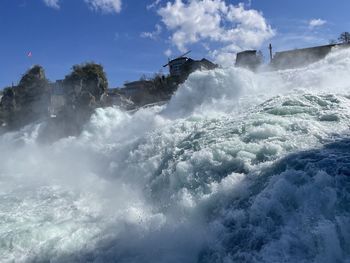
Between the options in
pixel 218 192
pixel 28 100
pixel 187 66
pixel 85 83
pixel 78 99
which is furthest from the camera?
pixel 187 66

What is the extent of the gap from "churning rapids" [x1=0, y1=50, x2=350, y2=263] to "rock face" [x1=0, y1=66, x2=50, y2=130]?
1973 centimetres

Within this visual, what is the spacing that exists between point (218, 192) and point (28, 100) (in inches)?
1270

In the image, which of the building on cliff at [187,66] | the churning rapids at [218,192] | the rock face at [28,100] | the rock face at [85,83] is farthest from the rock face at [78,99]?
the churning rapids at [218,192]

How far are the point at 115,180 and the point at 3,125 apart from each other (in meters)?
26.6

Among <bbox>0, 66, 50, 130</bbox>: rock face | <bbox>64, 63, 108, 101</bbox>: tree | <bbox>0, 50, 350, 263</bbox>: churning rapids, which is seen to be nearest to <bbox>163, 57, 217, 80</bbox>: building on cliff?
<bbox>64, 63, 108, 101</bbox>: tree

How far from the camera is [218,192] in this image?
8.33m

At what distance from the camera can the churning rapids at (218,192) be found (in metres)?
6.67

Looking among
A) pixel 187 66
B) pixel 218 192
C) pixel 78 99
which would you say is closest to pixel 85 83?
pixel 78 99

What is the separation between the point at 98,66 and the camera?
3425 centimetres

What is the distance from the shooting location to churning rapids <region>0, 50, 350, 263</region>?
6668mm

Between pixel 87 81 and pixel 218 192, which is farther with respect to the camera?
pixel 87 81

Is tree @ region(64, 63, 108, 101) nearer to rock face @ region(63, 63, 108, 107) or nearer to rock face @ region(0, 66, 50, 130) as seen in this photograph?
rock face @ region(63, 63, 108, 107)

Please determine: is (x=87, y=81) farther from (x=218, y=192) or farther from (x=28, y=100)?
(x=218, y=192)

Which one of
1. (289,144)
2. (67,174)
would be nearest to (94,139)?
(67,174)
